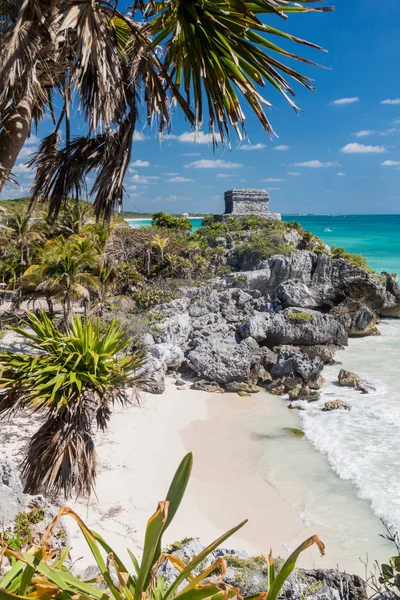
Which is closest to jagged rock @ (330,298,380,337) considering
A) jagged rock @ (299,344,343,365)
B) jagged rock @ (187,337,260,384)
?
jagged rock @ (299,344,343,365)

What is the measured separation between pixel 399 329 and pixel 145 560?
21.6m

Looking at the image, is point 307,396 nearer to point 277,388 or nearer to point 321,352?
point 277,388

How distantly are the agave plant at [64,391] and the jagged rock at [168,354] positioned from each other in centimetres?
727

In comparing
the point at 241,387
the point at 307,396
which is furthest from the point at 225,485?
the point at 241,387

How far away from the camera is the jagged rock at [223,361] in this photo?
43.0ft

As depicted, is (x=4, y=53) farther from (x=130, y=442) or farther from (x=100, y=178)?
(x=130, y=442)

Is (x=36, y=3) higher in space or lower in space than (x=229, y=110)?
higher

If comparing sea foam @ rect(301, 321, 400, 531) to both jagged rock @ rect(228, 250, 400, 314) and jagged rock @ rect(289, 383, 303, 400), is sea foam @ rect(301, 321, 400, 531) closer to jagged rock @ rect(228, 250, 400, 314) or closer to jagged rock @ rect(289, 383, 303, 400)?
jagged rock @ rect(289, 383, 303, 400)

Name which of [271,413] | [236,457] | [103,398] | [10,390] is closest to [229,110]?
[103,398]

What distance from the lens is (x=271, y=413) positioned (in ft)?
36.8

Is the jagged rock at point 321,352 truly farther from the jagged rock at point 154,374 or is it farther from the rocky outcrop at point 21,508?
the rocky outcrop at point 21,508

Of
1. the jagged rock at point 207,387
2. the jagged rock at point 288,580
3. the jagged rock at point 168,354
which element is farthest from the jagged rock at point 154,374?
the jagged rock at point 288,580

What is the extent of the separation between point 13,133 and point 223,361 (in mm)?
11189

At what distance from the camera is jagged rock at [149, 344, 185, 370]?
13.4m
